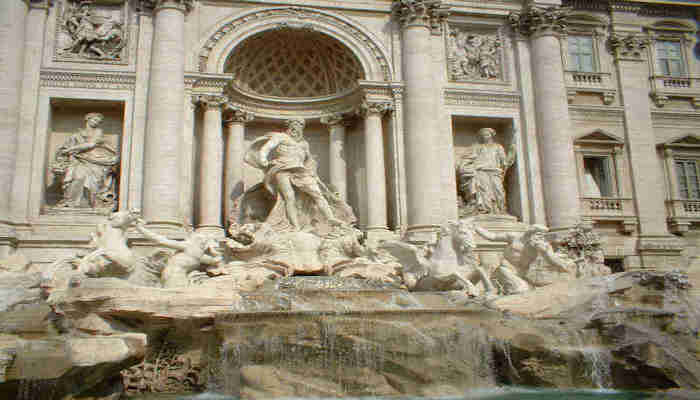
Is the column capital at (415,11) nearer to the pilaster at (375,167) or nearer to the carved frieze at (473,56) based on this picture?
the carved frieze at (473,56)

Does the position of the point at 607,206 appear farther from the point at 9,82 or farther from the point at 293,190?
the point at 9,82

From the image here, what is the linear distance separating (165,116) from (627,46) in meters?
15.4

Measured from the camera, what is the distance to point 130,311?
28.6 ft

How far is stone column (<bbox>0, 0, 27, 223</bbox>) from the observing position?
13836mm

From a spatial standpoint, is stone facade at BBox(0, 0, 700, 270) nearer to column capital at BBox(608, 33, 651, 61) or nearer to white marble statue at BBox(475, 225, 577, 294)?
column capital at BBox(608, 33, 651, 61)

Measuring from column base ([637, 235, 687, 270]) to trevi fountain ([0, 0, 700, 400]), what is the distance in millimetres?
94

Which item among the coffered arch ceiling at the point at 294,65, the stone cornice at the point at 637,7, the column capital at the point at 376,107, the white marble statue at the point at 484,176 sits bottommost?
the white marble statue at the point at 484,176

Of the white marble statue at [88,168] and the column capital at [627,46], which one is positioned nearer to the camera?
the white marble statue at [88,168]

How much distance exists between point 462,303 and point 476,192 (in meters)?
6.79

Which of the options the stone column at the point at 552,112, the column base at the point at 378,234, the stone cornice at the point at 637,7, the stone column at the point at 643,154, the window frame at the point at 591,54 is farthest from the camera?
the stone cornice at the point at 637,7

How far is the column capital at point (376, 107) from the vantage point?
16.4 meters

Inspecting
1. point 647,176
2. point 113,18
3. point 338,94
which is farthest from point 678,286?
point 113,18

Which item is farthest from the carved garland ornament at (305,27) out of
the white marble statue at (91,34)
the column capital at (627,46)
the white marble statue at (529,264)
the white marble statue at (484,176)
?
the column capital at (627,46)

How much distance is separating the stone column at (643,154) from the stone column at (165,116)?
14.1 m
